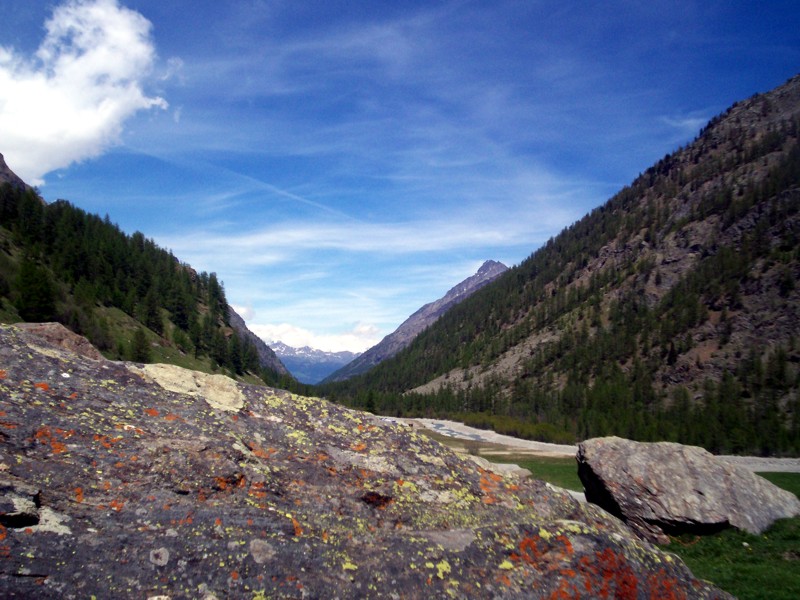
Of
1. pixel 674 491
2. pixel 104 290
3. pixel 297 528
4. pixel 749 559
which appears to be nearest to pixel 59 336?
pixel 297 528

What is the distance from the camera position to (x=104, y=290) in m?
110

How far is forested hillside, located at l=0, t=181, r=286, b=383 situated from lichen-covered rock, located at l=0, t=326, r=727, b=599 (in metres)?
77.7

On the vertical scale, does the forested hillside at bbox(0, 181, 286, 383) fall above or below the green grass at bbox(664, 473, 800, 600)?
above

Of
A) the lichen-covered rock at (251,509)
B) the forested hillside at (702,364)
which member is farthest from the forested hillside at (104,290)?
the lichen-covered rock at (251,509)

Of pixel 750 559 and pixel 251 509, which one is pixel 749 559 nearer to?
pixel 750 559

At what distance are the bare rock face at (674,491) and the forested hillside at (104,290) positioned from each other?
79984 mm

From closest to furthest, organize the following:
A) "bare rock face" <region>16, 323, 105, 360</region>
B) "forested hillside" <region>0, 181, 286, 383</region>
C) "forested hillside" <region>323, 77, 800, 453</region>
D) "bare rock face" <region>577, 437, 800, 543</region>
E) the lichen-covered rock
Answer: the lichen-covered rock < "bare rock face" <region>16, 323, 105, 360</region> < "bare rock face" <region>577, 437, 800, 543</region> < "forested hillside" <region>0, 181, 286, 383</region> < "forested hillside" <region>323, 77, 800, 453</region>

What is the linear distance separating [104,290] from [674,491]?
406 feet

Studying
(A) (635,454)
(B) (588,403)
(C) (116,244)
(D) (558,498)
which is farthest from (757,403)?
(C) (116,244)

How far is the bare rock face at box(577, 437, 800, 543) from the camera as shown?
18.5 meters

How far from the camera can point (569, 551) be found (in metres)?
7.17

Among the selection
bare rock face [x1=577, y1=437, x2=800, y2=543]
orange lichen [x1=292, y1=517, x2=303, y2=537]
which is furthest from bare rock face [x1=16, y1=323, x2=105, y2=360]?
bare rock face [x1=577, y1=437, x2=800, y2=543]

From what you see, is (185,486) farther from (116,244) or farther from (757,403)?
(116,244)

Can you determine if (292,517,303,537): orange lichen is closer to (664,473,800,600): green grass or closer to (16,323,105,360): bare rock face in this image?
(16,323,105,360): bare rock face
